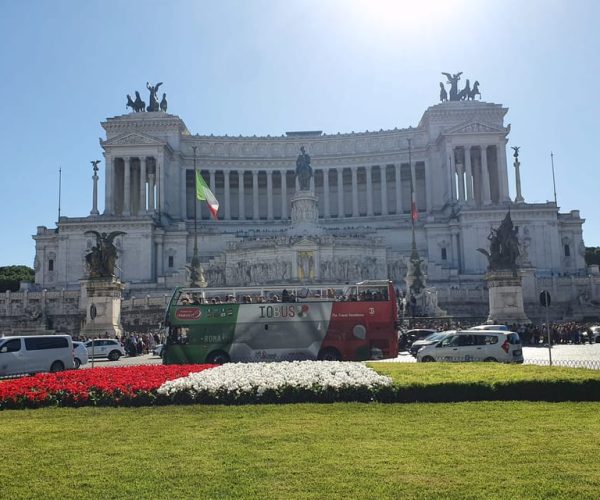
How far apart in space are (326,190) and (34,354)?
78.2 meters

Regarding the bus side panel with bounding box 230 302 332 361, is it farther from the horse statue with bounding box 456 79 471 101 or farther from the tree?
the horse statue with bounding box 456 79 471 101

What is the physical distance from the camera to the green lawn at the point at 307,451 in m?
8.71

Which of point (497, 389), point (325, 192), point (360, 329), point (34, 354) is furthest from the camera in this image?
point (325, 192)

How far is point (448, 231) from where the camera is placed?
82.4 metres

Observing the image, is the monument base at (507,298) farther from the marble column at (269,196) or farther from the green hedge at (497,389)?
the marble column at (269,196)

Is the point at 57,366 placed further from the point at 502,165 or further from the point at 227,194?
the point at 502,165

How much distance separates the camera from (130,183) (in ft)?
317

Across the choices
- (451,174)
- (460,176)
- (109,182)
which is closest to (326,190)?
(460,176)

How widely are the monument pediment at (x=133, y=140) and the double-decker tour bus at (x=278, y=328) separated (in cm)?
6808

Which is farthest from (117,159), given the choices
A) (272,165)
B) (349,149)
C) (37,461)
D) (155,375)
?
(37,461)

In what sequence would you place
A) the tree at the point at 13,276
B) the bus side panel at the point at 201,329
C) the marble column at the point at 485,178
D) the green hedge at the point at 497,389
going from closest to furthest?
the green hedge at the point at 497,389 < the bus side panel at the point at 201,329 < the marble column at the point at 485,178 < the tree at the point at 13,276

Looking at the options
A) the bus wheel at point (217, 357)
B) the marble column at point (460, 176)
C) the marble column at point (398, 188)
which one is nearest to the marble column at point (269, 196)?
the marble column at point (398, 188)

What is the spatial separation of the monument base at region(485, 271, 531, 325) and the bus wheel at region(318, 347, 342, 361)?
61.3 ft

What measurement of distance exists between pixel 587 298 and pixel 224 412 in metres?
53.0
